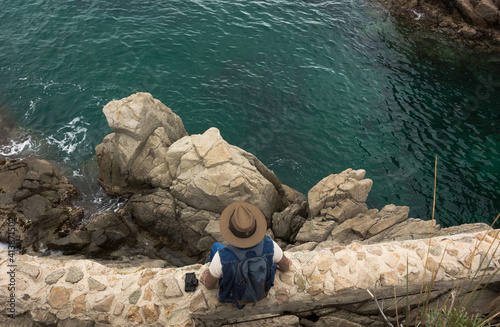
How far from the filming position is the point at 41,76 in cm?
2020

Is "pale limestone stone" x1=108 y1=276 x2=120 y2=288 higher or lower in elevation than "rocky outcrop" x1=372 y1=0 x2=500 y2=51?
lower

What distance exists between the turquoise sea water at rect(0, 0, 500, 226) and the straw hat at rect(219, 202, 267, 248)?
11173mm

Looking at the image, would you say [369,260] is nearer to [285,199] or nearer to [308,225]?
[308,225]

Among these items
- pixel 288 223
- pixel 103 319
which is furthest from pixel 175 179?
pixel 103 319

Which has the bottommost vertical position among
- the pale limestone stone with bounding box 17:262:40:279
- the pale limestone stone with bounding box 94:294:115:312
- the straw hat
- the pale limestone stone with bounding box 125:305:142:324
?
the pale limestone stone with bounding box 17:262:40:279

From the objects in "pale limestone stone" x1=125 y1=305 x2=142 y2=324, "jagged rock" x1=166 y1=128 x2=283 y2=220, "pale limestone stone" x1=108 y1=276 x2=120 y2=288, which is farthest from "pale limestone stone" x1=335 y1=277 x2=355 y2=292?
"jagged rock" x1=166 y1=128 x2=283 y2=220

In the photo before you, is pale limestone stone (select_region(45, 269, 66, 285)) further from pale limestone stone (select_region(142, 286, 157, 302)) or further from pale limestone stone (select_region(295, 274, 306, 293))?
pale limestone stone (select_region(295, 274, 306, 293))

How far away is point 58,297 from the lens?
7156 mm

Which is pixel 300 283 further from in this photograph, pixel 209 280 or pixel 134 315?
pixel 134 315

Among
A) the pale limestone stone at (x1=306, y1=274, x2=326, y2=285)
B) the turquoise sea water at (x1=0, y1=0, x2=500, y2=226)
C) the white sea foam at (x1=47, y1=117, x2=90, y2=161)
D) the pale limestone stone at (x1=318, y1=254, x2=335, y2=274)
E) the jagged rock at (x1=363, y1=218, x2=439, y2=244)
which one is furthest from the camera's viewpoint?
the white sea foam at (x1=47, y1=117, x2=90, y2=161)

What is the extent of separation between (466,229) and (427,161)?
279 inches

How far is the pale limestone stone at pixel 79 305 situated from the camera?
7.00 meters

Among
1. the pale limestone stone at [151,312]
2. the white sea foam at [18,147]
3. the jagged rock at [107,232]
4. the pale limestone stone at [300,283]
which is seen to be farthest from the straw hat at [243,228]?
the white sea foam at [18,147]

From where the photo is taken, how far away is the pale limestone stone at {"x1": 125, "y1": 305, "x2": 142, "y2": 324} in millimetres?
6832
